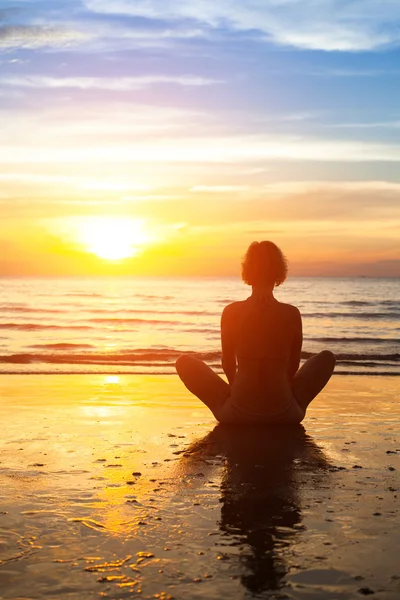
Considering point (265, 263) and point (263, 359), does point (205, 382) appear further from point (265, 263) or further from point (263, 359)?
point (265, 263)

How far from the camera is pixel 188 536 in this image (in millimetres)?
4078

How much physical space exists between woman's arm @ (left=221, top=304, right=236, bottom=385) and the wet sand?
0.67 metres

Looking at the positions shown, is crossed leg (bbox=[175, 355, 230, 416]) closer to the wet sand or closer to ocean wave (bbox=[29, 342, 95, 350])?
the wet sand

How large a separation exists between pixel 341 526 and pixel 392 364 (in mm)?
12900

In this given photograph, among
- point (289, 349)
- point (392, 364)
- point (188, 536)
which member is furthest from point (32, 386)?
point (392, 364)

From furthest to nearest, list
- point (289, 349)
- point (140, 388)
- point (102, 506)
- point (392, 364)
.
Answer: point (392, 364)
point (140, 388)
point (289, 349)
point (102, 506)

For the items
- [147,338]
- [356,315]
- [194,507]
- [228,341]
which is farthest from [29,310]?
[194,507]

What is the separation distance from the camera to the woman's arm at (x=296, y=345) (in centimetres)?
709

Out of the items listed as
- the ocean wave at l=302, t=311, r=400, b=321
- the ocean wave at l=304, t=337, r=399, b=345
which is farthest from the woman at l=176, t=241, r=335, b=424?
the ocean wave at l=302, t=311, r=400, b=321

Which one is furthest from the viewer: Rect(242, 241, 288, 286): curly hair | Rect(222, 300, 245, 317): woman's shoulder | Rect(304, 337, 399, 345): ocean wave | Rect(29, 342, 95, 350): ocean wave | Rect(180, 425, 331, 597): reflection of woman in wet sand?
Rect(304, 337, 399, 345): ocean wave

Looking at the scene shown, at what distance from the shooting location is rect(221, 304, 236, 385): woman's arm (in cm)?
715

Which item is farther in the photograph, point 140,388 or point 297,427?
point 140,388

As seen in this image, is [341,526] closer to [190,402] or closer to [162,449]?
[162,449]

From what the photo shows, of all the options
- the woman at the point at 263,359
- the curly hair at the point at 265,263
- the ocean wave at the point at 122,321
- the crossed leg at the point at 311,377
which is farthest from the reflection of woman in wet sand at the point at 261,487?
the ocean wave at the point at 122,321
